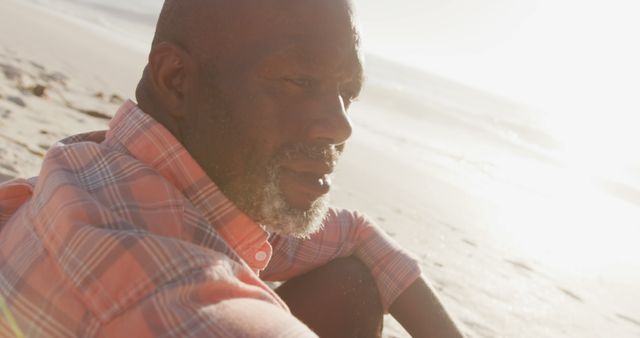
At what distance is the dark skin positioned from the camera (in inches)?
56.7

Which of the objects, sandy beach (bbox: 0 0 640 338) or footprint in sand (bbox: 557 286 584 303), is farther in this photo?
footprint in sand (bbox: 557 286 584 303)

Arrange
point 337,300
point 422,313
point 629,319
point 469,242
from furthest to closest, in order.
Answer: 1. point 469,242
2. point 629,319
3. point 422,313
4. point 337,300

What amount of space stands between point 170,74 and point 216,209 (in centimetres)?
38

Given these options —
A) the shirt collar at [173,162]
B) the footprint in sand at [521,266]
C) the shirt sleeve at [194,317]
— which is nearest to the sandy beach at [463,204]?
the footprint in sand at [521,266]

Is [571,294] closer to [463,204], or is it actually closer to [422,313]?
[463,204]

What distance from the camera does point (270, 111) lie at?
147 centimetres

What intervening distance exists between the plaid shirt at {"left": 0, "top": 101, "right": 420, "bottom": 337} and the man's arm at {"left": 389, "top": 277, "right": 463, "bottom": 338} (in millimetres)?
797

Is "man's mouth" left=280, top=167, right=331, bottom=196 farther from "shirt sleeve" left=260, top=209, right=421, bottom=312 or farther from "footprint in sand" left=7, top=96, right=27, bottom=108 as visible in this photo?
"footprint in sand" left=7, top=96, right=27, bottom=108

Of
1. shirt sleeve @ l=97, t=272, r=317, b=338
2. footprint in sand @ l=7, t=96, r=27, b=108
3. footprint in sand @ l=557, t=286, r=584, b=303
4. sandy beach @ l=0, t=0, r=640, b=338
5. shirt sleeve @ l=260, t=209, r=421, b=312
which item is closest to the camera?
shirt sleeve @ l=97, t=272, r=317, b=338

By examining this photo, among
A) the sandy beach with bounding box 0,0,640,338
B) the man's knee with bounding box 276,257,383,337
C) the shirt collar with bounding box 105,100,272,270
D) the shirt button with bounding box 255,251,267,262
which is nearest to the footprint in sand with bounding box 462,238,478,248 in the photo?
the sandy beach with bounding box 0,0,640,338

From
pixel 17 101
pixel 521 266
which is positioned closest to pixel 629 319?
pixel 521 266

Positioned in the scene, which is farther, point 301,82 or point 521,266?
point 521,266

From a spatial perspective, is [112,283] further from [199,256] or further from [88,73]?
[88,73]

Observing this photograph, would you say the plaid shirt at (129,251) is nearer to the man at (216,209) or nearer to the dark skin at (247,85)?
the man at (216,209)
